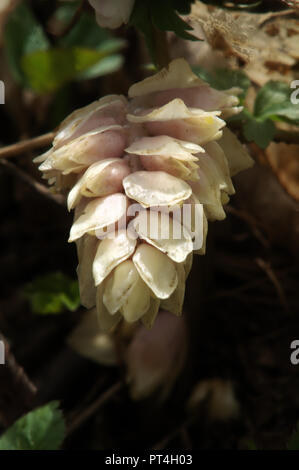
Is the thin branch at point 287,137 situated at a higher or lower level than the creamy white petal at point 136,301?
lower

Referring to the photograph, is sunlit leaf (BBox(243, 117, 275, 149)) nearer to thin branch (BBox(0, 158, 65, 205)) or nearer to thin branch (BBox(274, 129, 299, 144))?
thin branch (BBox(274, 129, 299, 144))

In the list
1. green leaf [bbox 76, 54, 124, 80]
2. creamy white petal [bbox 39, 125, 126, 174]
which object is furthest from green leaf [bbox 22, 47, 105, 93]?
creamy white petal [bbox 39, 125, 126, 174]

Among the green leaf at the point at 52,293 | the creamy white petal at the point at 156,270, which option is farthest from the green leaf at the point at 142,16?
the green leaf at the point at 52,293

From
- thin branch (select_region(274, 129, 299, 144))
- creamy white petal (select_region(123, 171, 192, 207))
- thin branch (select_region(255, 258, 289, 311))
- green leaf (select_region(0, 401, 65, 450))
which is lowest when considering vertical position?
thin branch (select_region(255, 258, 289, 311))

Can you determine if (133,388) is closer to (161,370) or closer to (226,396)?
(161,370)

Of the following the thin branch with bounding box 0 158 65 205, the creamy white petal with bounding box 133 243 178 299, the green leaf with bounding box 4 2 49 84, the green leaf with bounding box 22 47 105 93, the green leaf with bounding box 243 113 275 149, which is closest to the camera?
the creamy white petal with bounding box 133 243 178 299

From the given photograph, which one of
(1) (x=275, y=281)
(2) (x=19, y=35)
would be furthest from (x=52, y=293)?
(2) (x=19, y=35)

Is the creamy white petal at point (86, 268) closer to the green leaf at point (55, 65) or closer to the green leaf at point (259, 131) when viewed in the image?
the green leaf at point (259, 131)
